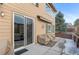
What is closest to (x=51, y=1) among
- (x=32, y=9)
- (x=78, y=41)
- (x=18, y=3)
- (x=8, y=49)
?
(x=32, y=9)

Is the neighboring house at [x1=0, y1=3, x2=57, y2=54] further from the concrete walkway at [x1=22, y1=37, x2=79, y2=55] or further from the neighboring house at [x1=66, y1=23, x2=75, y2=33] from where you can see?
the neighboring house at [x1=66, y1=23, x2=75, y2=33]

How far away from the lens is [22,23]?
9.09 feet

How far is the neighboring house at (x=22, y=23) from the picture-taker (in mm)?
2466

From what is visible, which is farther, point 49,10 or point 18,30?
point 49,10

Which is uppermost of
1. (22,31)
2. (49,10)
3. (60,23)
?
(49,10)

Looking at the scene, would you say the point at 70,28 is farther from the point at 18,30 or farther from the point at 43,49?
the point at 18,30

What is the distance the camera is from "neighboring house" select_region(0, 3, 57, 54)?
2466 millimetres

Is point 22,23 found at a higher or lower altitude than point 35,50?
higher

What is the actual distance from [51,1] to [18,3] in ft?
2.22

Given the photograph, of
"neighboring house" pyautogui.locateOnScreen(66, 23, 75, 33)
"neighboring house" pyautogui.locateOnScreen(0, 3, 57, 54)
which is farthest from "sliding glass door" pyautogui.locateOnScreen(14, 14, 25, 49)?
"neighboring house" pyautogui.locateOnScreen(66, 23, 75, 33)

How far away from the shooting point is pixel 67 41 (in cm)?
281

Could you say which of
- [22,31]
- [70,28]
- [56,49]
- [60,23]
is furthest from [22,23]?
[70,28]
